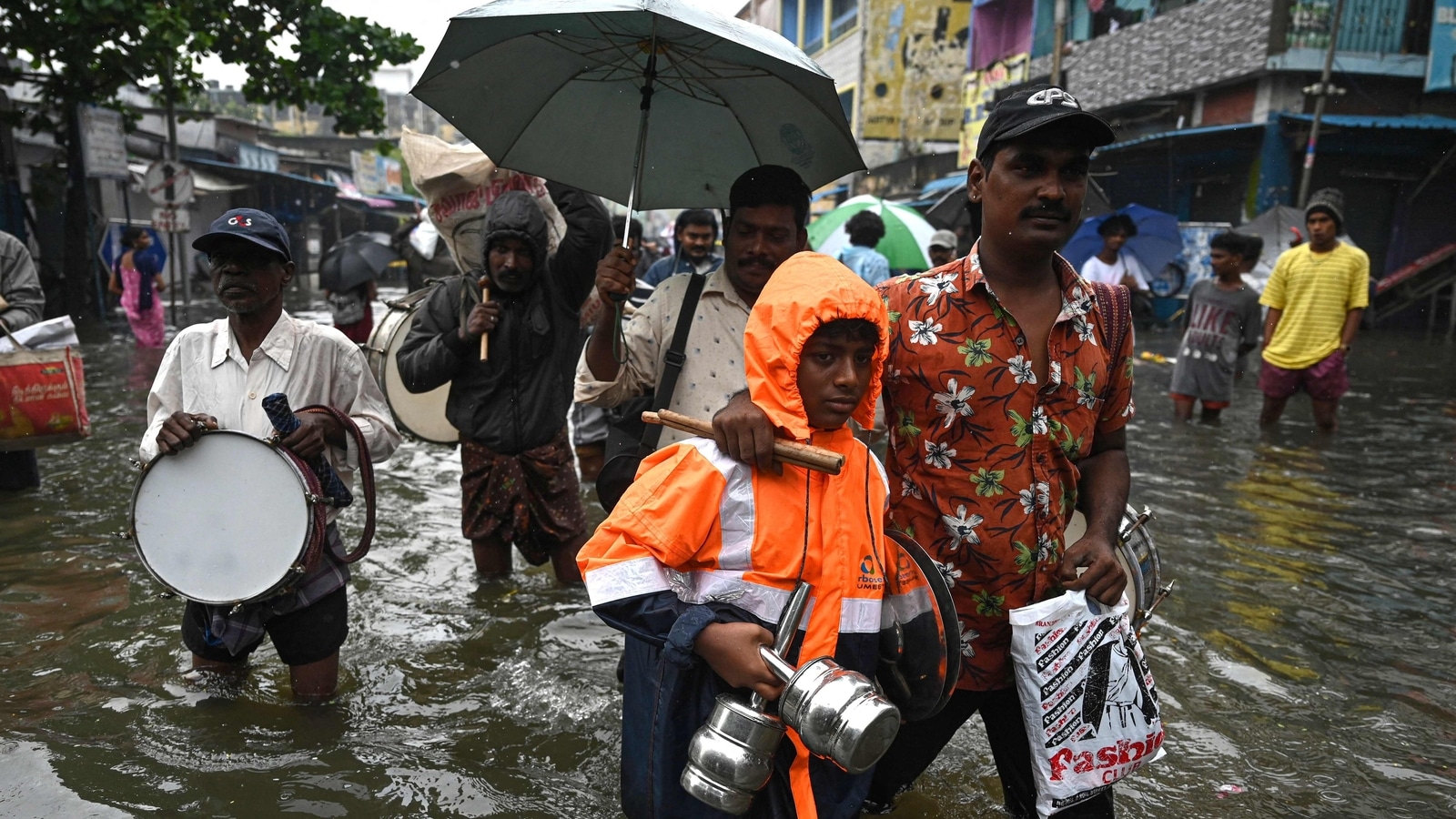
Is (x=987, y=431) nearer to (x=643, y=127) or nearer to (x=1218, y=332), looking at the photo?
(x=643, y=127)

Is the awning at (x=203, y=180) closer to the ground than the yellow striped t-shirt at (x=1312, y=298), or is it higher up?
higher up

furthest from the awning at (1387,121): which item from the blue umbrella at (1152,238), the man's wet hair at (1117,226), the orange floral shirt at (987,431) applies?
the orange floral shirt at (987,431)

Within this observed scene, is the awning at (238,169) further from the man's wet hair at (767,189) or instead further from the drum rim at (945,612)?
the drum rim at (945,612)

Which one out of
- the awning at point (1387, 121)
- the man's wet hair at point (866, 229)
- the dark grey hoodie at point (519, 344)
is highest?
the awning at point (1387, 121)

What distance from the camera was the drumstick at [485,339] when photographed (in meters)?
4.30

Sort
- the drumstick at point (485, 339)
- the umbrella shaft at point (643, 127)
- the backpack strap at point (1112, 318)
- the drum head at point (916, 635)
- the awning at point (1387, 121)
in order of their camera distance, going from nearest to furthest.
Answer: the drum head at point (916, 635) → the backpack strap at point (1112, 318) → the umbrella shaft at point (643, 127) → the drumstick at point (485, 339) → the awning at point (1387, 121)

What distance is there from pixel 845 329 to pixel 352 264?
6514mm

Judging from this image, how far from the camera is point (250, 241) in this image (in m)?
3.10

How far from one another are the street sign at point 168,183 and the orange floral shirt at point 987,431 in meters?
16.7

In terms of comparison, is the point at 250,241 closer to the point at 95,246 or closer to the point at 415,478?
the point at 415,478

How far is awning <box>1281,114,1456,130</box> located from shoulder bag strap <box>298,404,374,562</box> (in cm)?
1903

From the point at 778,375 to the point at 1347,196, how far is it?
2178 cm

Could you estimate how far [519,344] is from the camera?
4523 mm

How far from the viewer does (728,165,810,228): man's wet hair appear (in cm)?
304
